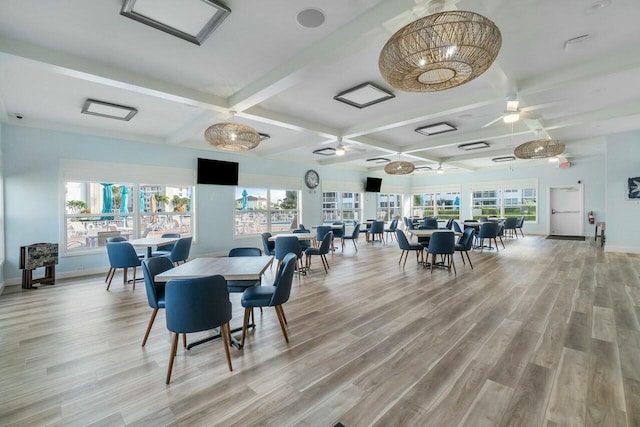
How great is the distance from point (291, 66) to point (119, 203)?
5428 mm

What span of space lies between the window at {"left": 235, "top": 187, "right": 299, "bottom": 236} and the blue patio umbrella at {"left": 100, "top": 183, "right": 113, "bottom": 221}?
9.74 ft

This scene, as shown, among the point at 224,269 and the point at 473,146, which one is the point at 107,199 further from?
the point at 473,146

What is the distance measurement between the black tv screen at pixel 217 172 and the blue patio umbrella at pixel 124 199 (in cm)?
158

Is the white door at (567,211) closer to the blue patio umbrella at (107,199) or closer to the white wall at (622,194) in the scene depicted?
the white wall at (622,194)

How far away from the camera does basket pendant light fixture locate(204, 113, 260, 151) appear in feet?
11.4

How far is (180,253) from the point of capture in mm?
5320

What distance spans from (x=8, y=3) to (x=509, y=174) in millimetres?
14511

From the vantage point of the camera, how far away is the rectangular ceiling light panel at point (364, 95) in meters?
3.97

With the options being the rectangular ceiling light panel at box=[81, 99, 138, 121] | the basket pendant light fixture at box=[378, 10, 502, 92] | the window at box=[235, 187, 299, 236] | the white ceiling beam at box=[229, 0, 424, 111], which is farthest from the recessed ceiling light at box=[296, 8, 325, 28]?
the window at box=[235, 187, 299, 236]

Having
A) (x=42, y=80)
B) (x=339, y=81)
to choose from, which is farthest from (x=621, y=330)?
(x=42, y=80)

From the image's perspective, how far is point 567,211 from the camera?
1102 cm

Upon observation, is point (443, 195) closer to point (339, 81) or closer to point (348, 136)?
point (348, 136)

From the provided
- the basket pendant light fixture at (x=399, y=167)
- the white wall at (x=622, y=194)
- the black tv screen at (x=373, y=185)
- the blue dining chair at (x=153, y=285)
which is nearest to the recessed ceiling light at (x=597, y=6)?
the blue dining chair at (x=153, y=285)

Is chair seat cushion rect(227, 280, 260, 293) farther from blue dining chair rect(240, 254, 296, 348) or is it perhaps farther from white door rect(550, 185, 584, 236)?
white door rect(550, 185, 584, 236)
